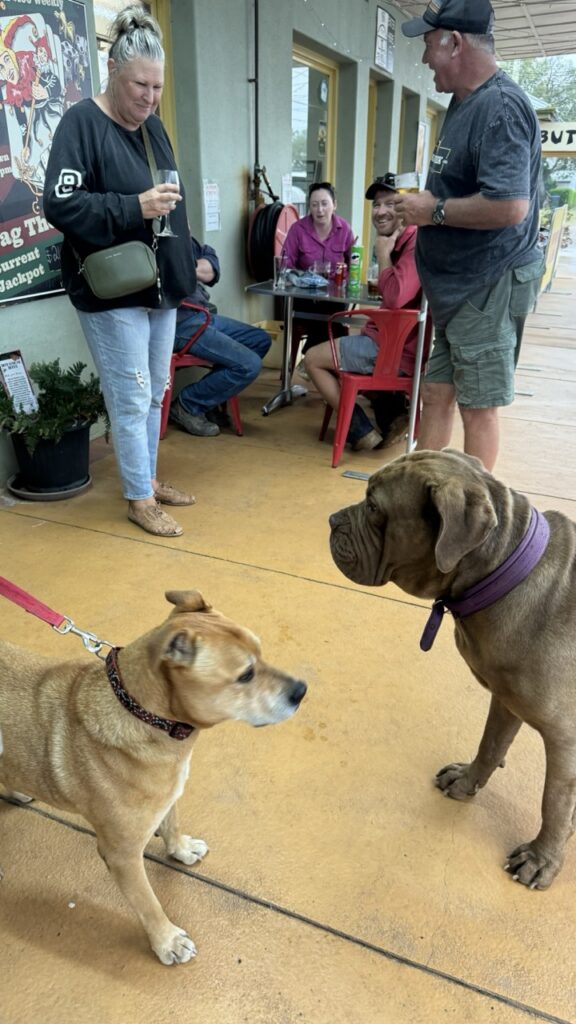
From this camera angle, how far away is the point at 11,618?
2824 mm

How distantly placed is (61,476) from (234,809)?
250 cm

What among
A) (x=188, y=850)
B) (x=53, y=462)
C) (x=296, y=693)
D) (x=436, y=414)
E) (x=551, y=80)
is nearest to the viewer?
(x=296, y=693)

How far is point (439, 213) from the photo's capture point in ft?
9.50

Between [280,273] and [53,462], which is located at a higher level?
[280,273]

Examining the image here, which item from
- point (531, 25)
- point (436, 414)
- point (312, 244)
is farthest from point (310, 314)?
point (531, 25)

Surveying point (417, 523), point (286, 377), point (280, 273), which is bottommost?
point (286, 377)

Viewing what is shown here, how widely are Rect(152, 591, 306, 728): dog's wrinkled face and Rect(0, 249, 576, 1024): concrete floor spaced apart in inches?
25.2

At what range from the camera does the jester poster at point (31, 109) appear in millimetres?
3578

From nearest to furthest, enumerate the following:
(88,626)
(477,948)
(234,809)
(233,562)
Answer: (477,948)
(234,809)
(88,626)
(233,562)

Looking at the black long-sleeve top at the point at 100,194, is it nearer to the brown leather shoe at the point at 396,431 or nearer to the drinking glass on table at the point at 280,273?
the drinking glass on table at the point at 280,273

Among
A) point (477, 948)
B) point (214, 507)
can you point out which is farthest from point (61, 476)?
point (477, 948)

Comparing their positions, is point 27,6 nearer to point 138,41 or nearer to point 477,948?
point 138,41

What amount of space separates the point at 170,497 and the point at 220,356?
53.1 inches

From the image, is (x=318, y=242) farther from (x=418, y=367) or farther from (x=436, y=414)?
(x=436, y=414)
